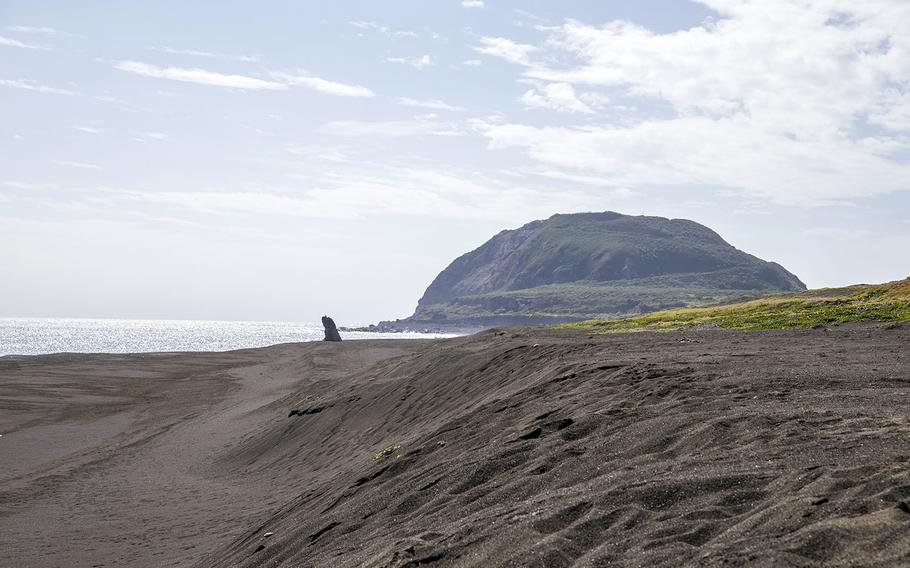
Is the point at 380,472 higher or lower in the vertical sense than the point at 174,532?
higher

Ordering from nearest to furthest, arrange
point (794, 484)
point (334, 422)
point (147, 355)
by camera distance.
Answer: point (794, 484) < point (334, 422) < point (147, 355)

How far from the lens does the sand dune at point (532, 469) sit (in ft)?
22.1

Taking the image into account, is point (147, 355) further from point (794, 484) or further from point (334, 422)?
point (794, 484)

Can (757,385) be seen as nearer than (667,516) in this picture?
No

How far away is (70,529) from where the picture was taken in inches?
659

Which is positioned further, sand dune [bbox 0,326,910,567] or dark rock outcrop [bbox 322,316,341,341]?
Result: dark rock outcrop [bbox 322,316,341,341]

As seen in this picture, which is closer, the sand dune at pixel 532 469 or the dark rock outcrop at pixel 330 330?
the sand dune at pixel 532 469

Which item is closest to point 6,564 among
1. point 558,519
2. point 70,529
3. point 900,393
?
point 70,529

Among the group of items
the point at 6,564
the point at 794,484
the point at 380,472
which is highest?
the point at 794,484

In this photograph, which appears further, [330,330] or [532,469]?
[330,330]

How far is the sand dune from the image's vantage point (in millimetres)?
6738

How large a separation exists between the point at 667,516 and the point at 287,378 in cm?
4643

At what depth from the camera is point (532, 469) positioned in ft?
32.8

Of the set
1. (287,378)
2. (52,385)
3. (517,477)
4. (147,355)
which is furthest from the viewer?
(147,355)
